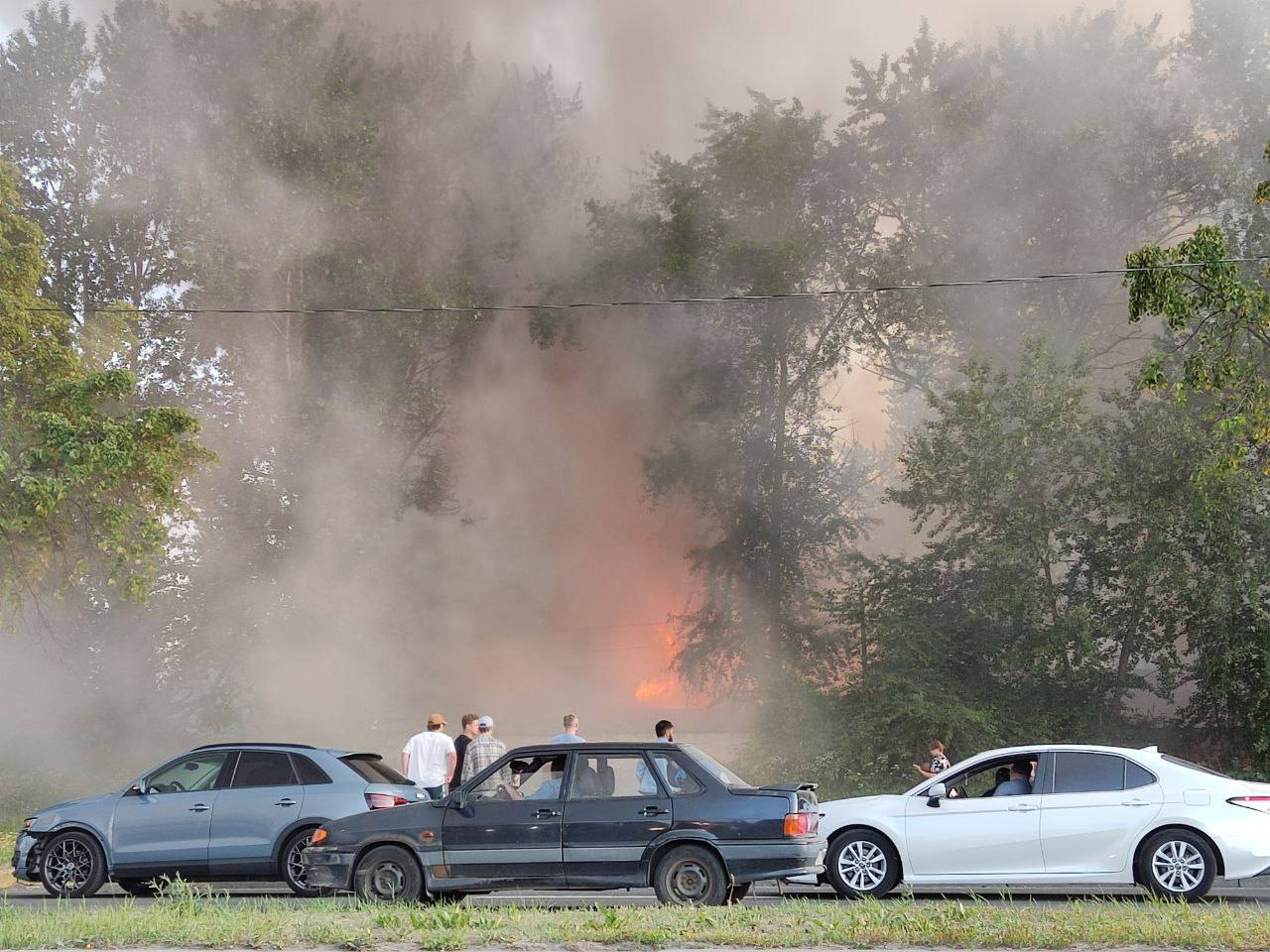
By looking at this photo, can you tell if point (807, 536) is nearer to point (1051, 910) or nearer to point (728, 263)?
point (728, 263)

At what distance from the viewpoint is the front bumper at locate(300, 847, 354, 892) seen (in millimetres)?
9969

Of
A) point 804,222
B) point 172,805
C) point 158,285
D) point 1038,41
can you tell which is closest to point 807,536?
point 804,222

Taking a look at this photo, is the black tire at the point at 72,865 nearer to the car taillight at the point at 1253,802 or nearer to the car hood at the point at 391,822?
the car hood at the point at 391,822

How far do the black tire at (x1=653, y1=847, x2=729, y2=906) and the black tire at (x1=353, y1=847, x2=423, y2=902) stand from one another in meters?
1.83

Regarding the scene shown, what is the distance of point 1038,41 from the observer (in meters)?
31.5

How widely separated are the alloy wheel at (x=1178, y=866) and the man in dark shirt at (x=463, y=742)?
6273 millimetres

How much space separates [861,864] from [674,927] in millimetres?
3627

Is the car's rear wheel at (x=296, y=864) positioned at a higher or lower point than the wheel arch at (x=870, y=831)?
lower

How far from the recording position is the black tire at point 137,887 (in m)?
12.1

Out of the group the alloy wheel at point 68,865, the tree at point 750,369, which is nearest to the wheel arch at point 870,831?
the alloy wheel at point 68,865

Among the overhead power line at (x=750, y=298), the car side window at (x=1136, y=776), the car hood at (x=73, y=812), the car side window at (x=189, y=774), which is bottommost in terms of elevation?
the car hood at (x=73, y=812)

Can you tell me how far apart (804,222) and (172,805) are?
82.6 feet

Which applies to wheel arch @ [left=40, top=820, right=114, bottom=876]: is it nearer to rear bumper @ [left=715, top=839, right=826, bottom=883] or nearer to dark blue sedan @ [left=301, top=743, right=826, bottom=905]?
dark blue sedan @ [left=301, top=743, right=826, bottom=905]

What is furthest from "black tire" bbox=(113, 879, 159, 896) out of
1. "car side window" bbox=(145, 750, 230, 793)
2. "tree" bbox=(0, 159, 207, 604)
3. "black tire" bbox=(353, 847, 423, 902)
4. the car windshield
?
"tree" bbox=(0, 159, 207, 604)
